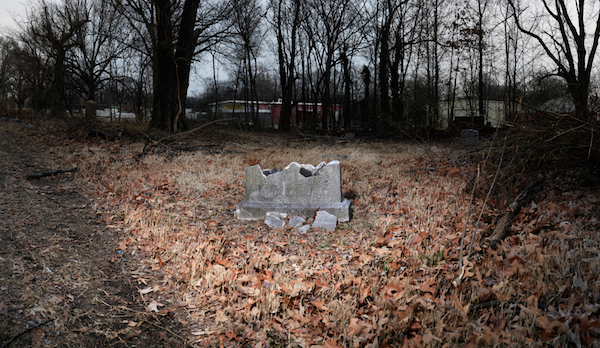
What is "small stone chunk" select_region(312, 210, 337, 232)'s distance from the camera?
5473mm

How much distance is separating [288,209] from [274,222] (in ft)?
1.16

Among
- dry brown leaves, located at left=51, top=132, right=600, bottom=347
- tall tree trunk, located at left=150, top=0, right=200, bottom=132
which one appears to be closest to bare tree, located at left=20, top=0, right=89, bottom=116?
tall tree trunk, located at left=150, top=0, right=200, bottom=132

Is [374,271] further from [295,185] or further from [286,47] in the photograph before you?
[286,47]

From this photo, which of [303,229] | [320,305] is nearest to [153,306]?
[320,305]

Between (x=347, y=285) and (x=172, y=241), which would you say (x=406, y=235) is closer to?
(x=347, y=285)

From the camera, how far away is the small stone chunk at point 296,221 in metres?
5.68

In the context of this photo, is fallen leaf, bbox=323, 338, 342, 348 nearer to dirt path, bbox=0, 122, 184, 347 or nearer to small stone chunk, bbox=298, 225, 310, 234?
dirt path, bbox=0, 122, 184, 347

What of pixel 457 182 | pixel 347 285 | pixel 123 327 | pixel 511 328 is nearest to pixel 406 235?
pixel 347 285

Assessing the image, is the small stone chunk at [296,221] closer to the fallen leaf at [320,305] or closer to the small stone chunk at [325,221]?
the small stone chunk at [325,221]

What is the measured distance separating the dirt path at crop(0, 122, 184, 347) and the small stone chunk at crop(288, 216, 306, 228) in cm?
235

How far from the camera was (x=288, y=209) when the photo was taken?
19.5 feet

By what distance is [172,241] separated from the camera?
15.9ft

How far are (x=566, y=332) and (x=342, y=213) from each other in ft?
11.1

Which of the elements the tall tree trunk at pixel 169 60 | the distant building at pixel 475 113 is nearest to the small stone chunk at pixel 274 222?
the distant building at pixel 475 113
